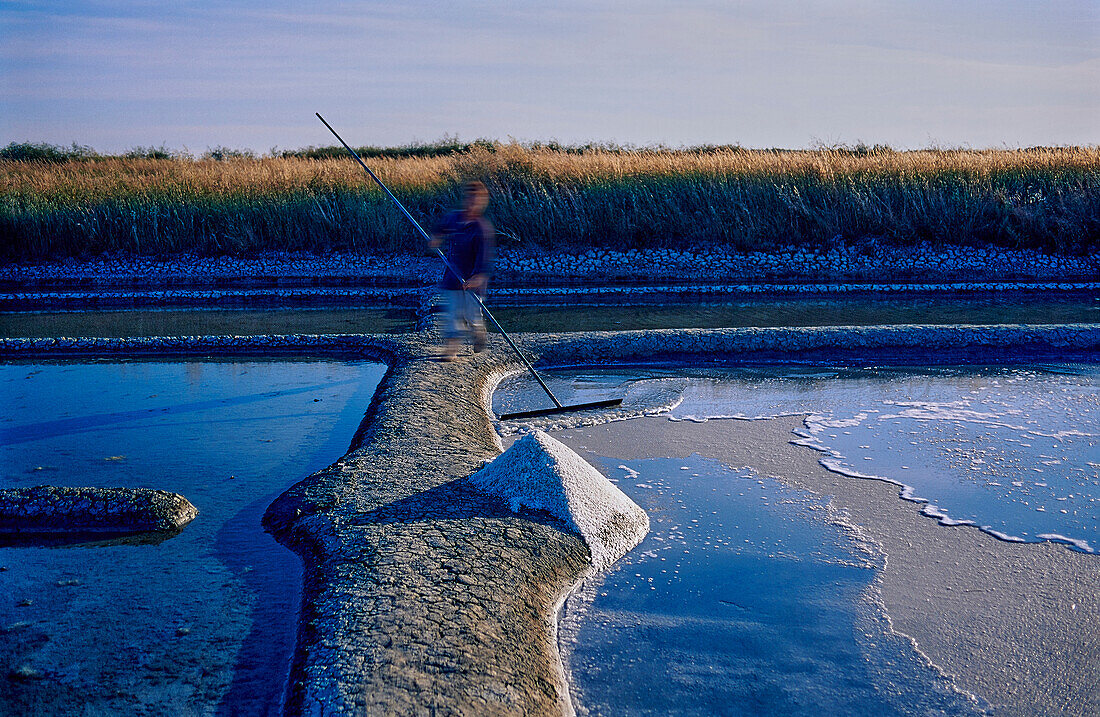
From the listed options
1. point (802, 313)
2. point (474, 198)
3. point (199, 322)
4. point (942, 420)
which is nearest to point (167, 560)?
point (474, 198)

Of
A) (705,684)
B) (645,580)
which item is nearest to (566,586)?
(645,580)

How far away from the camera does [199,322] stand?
343 inches

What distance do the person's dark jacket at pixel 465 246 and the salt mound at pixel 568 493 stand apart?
264 centimetres

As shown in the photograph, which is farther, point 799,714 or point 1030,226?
point 1030,226

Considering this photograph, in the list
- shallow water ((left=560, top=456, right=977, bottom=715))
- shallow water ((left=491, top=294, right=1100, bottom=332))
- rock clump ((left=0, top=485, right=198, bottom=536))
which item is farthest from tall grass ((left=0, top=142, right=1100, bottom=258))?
shallow water ((left=560, top=456, right=977, bottom=715))

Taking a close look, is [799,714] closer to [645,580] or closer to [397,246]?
[645,580]

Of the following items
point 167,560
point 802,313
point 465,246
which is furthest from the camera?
point 802,313

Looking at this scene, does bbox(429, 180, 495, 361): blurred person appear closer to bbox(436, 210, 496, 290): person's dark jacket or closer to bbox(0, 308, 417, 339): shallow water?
bbox(436, 210, 496, 290): person's dark jacket

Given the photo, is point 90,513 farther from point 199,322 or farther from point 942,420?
point 199,322

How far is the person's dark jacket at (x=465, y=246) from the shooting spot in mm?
6090

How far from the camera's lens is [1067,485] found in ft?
13.3

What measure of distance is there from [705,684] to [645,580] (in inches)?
25.7

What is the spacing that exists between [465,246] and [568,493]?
3.07m

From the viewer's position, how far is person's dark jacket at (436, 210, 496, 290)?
609 cm
